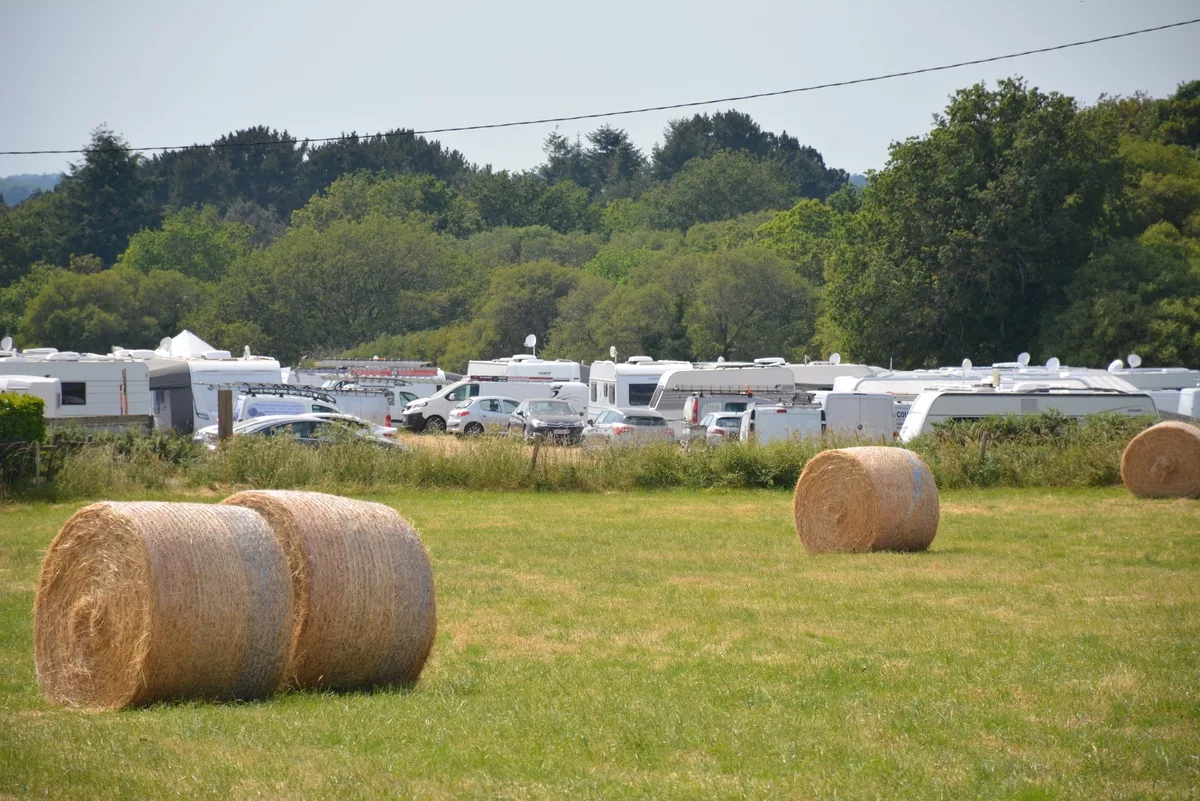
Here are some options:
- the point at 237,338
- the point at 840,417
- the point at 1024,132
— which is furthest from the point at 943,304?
the point at 237,338

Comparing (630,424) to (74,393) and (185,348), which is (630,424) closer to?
(74,393)

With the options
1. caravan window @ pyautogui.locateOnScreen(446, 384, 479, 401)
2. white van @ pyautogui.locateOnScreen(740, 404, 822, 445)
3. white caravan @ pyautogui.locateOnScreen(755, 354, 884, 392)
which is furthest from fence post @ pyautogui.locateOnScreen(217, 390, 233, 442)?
white caravan @ pyautogui.locateOnScreen(755, 354, 884, 392)

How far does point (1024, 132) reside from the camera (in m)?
50.4

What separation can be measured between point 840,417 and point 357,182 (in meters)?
88.5

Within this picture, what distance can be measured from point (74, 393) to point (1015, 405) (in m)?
22.8

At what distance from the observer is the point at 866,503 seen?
52.3 ft

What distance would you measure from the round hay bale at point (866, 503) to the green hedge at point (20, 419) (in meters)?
12.8

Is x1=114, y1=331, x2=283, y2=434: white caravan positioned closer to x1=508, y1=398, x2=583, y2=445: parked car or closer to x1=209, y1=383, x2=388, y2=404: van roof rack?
x1=209, y1=383, x2=388, y2=404: van roof rack

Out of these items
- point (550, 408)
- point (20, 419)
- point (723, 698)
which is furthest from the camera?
point (550, 408)

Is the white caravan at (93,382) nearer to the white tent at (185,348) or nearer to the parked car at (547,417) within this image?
the white tent at (185,348)

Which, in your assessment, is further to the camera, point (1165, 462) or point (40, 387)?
point (40, 387)

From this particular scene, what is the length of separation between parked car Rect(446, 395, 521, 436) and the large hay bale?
29608 millimetres

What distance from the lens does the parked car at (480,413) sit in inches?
1495

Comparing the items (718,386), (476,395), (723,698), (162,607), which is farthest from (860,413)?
(162,607)
